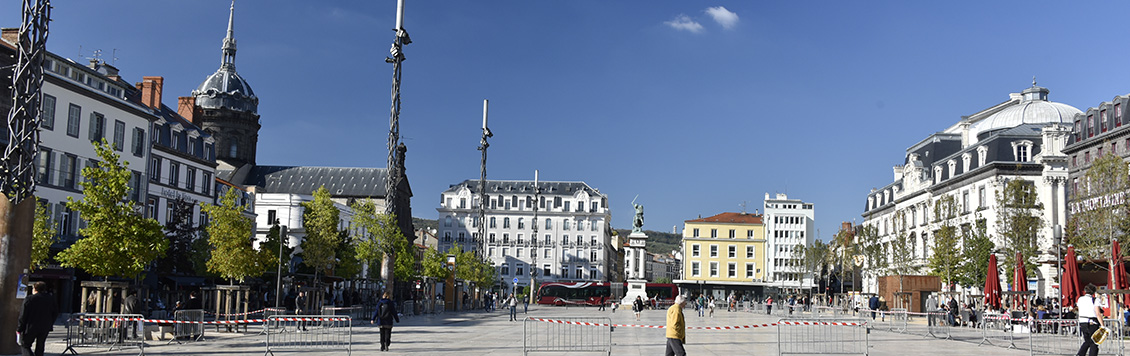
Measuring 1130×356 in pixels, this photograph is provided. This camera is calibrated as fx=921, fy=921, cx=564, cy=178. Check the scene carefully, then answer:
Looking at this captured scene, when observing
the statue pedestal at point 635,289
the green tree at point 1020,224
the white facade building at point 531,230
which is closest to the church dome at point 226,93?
the white facade building at point 531,230

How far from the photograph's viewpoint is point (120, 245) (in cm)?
2388

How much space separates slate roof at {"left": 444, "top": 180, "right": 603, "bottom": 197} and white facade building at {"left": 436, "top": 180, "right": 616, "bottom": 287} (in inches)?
6.7

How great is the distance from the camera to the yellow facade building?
4365 inches

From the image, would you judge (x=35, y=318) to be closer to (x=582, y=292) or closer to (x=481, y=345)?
(x=481, y=345)

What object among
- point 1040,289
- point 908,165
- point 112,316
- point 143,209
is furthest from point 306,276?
point 908,165

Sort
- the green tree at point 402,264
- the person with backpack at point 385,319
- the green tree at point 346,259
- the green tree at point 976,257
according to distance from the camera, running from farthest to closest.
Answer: the green tree at point 402,264, the green tree at point 976,257, the green tree at point 346,259, the person with backpack at point 385,319

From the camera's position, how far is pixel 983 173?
6347cm

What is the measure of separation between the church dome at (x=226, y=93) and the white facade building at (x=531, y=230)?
93.8ft

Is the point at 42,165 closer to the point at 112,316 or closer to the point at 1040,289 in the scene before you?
the point at 112,316

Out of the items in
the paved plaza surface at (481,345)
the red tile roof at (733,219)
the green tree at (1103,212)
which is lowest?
the paved plaza surface at (481,345)

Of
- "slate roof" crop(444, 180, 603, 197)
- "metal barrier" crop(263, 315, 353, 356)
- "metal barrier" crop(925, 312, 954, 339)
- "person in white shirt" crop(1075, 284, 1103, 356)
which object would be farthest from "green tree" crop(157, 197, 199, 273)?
"slate roof" crop(444, 180, 603, 197)

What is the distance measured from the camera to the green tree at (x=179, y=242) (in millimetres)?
47522

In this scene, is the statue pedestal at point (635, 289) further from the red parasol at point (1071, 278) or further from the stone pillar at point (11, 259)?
the stone pillar at point (11, 259)

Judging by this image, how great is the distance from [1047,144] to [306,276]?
155 ft
